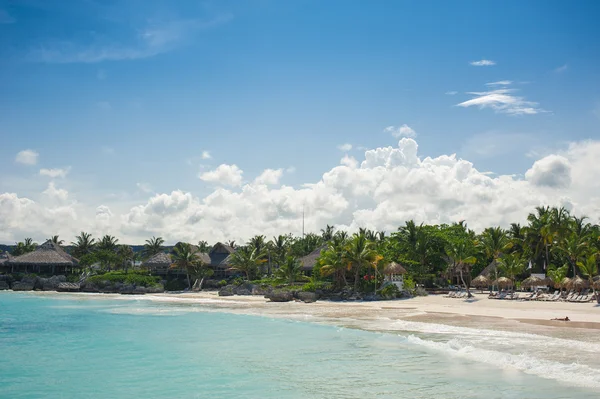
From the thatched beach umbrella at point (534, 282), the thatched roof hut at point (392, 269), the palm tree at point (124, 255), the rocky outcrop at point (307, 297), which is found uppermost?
the palm tree at point (124, 255)

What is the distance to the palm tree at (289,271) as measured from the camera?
45.0 meters

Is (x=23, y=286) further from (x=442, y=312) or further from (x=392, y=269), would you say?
(x=442, y=312)

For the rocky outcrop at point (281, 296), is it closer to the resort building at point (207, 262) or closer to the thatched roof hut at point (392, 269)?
the thatched roof hut at point (392, 269)

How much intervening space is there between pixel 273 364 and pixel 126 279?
43.4m

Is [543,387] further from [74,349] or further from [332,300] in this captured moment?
[332,300]

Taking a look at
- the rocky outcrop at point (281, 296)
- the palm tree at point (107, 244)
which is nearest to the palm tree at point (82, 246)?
the palm tree at point (107, 244)

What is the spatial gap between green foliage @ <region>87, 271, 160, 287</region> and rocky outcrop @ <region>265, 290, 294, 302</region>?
19231 mm

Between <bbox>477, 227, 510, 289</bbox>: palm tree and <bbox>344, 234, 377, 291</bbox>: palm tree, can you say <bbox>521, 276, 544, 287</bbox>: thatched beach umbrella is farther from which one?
<bbox>344, 234, 377, 291</bbox>: palm tree

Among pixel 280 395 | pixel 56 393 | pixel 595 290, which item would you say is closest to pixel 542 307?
pixel 595 290

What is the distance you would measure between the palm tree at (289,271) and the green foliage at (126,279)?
655 inches

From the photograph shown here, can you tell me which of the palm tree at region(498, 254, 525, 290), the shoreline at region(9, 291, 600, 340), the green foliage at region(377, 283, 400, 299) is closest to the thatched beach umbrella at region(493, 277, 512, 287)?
the palm tree at region(498, 254, 525, 290)

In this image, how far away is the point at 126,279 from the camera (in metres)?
55.3

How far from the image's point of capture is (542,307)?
3078cm

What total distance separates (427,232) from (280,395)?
124 ft
